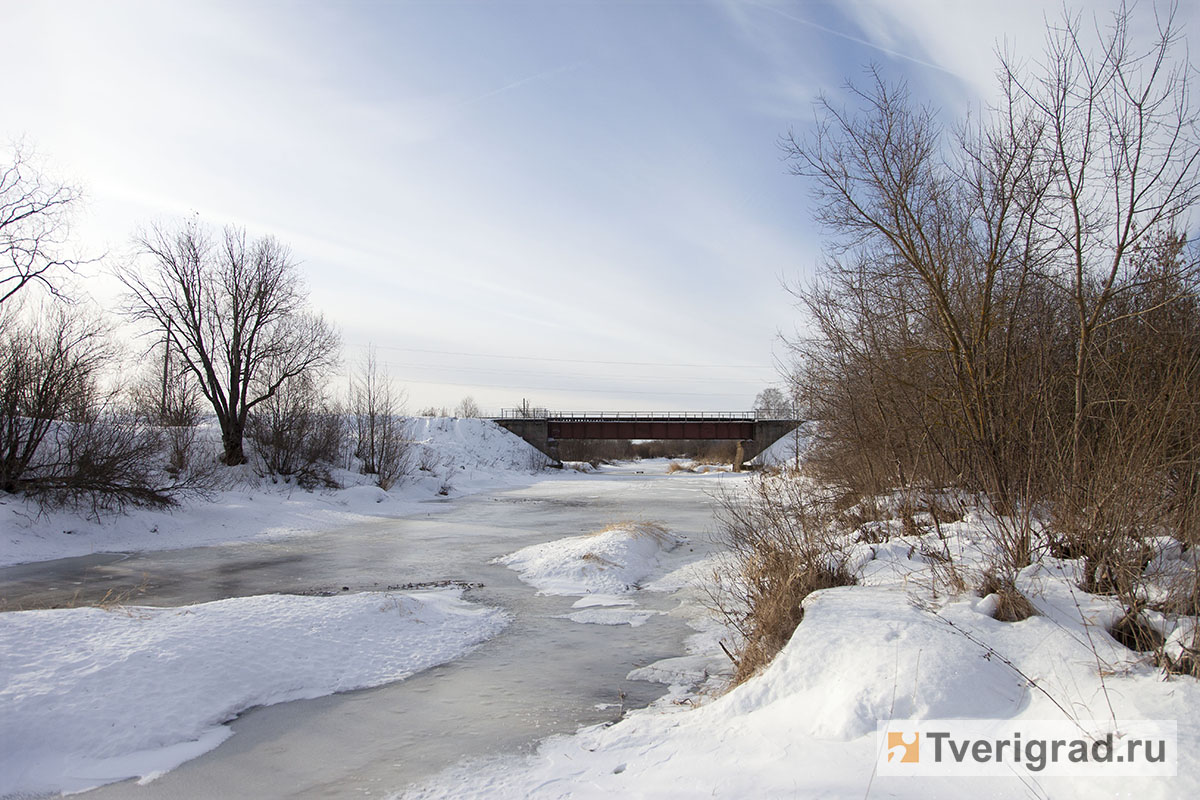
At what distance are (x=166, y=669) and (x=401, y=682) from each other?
7.02 feet

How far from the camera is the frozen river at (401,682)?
16.9ft

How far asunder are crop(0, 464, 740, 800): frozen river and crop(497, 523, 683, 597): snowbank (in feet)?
1.49

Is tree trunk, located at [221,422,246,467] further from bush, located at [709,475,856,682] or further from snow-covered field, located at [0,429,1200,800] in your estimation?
bush, located at [709,475,856,682]

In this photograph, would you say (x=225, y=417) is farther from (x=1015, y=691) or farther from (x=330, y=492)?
(x=1015, y=691)

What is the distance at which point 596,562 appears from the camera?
13.2m

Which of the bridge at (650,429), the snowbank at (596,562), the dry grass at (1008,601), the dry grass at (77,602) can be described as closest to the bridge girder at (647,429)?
the bridge at (650,429)

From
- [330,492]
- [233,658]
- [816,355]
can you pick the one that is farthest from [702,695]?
[330,492]

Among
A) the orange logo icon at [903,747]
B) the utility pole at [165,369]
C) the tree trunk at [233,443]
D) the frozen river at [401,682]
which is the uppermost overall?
the utility pole at [165,369]

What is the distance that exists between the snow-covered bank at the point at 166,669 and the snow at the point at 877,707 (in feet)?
8.24

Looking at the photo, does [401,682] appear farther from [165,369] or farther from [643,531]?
[165,369]

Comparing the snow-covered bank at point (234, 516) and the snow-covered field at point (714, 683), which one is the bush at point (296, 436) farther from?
the snow-covered field at point (714, 683)

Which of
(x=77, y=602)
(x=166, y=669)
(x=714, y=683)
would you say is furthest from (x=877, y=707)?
(x=77, y=602)

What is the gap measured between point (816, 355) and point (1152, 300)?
7526 millimetres

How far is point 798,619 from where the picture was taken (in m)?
6.52
